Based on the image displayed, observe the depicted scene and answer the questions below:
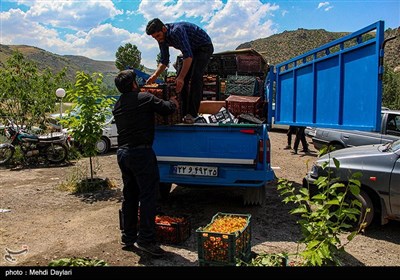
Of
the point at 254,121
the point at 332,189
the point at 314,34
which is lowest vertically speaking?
the point at 332,189

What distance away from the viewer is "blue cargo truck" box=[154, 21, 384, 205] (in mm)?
4484

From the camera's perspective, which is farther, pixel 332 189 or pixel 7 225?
pixel 7 225

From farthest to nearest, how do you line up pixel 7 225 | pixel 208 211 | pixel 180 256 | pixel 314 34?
1. pixel 314 34
2. pixel 208 211
3. pixel 7 225
4. pixel 180 256

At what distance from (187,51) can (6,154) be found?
779 cm

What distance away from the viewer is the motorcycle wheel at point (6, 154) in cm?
1042

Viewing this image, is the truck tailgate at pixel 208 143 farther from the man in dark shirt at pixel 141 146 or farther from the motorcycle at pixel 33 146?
the motorcycle at pixel 33 146

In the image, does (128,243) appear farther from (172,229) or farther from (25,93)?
(25,93)

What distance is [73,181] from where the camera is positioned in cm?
785

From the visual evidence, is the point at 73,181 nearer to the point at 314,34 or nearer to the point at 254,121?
the point at 254,121

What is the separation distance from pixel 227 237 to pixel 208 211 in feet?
7.92

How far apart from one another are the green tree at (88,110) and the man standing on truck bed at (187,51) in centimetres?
219

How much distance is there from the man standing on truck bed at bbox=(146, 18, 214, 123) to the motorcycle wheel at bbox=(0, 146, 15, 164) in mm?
6720

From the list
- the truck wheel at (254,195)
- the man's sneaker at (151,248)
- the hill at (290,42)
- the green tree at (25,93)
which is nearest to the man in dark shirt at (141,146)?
the man's sneaker at (151,248)

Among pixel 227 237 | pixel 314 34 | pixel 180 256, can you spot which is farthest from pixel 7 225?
pixel 314 34
